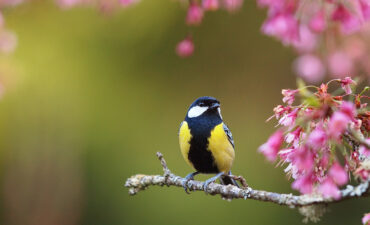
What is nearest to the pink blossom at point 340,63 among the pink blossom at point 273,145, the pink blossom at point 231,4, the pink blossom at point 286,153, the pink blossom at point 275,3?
the pink blossom at point 231,4

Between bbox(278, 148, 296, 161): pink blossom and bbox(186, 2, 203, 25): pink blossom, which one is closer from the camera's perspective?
bbox(278, 148, 296, 161): pink blossom

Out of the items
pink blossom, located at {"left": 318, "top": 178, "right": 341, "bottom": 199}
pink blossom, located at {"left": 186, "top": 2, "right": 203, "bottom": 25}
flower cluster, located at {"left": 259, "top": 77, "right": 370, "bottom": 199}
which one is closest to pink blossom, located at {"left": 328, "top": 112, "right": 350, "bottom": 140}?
flower cluster, located at {"left": 259, "top": 77, "right": 370, "bottom": 199}

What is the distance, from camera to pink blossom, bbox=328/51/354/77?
3291 millimetres

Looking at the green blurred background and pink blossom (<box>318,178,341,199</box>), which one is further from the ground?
the green blurred background

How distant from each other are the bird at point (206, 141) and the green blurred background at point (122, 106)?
2.34 meters

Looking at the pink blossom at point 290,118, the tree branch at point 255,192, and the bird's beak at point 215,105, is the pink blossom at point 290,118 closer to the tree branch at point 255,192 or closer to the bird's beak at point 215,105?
the tree branch at point 255,192

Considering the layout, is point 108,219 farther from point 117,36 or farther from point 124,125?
point 117,36

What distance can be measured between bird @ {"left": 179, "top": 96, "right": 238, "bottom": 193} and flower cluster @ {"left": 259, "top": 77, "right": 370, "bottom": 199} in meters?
0.98

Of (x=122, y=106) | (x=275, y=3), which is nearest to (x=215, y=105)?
(x=275, y=3)

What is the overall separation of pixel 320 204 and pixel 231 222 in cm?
374

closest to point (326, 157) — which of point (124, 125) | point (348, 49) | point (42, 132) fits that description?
point (348, 49)

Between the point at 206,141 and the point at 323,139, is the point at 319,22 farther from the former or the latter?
the point at 206,141

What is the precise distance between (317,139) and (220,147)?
4.41 feet

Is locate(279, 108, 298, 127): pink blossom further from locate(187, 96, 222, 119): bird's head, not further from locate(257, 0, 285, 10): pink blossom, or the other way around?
locate(187, 96, 222, 119): bird's head
